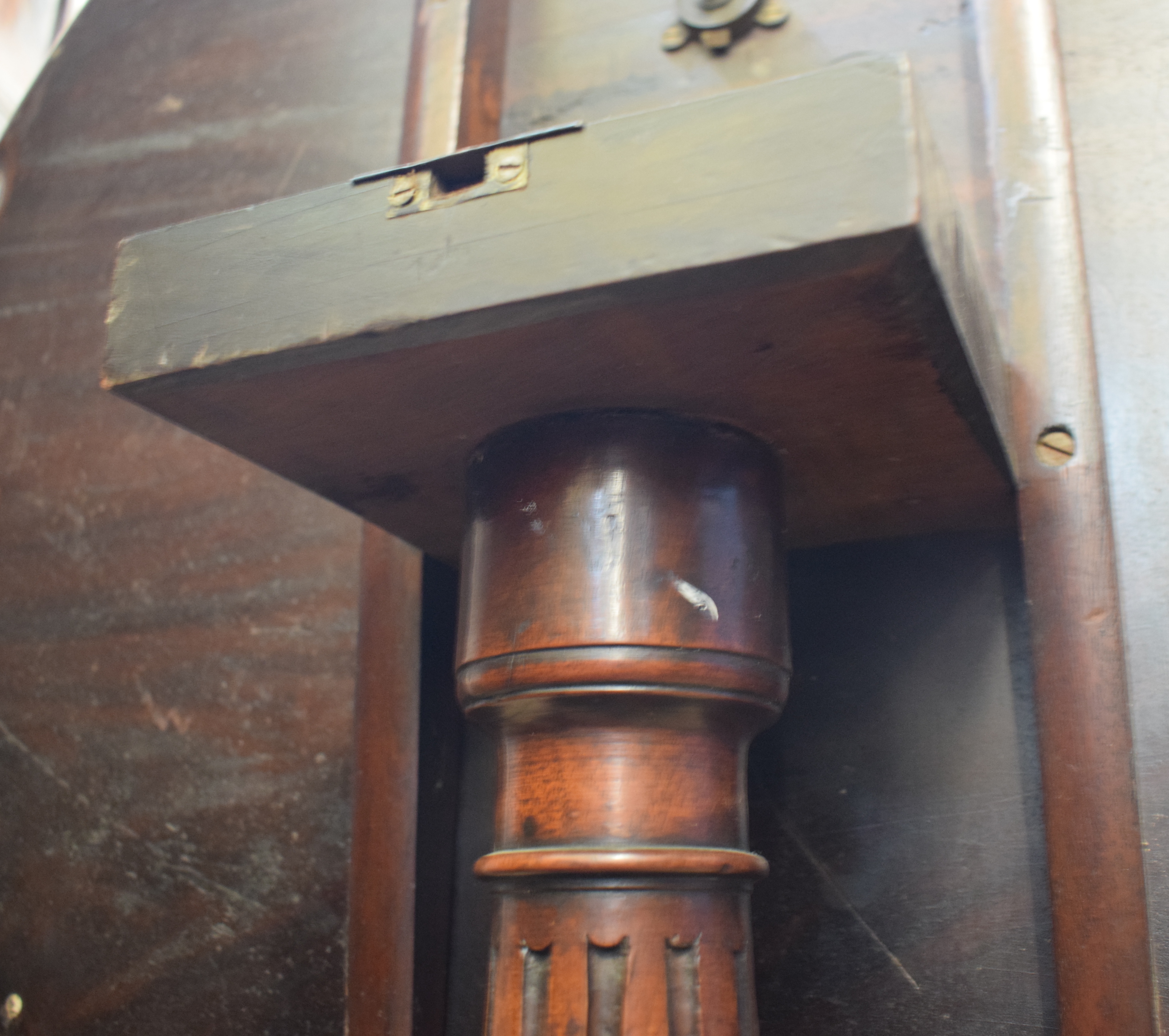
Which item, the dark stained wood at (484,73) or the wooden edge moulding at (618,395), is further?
the dark stained wood at (484,73)

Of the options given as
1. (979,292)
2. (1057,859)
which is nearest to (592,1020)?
(1057,859)

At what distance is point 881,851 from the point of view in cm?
67

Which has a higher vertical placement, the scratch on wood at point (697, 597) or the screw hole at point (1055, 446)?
the screw hole at point (1055, 446)

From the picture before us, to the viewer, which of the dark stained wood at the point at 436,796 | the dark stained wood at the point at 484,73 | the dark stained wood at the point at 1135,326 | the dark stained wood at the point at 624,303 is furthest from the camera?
the dark stained wood at the point at 484,73

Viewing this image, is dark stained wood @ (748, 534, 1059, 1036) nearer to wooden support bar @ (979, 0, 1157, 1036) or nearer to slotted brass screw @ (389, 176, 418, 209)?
wooden support bar @ (979, 0, 1157, 1036)

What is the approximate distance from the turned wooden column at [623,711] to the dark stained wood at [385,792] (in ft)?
0.72

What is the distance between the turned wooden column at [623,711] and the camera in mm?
469

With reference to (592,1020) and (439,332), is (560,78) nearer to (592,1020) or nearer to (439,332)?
(439,332)

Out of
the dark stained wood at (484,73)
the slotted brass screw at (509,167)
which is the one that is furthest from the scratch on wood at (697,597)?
the dark stained wood at (484,73)

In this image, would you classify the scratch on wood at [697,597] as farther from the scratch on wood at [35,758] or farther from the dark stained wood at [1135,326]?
the scratch on wood at [35,758]

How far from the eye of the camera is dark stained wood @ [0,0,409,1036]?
0.79 meters

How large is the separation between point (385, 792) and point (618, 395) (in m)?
0.36

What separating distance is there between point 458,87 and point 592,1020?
63cm

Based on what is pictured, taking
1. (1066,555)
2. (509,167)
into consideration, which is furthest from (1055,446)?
(509,167)
